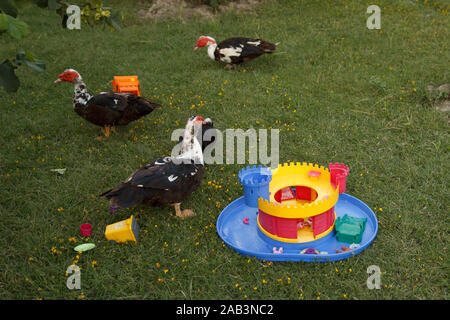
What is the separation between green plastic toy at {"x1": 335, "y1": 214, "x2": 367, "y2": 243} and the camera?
433 cm

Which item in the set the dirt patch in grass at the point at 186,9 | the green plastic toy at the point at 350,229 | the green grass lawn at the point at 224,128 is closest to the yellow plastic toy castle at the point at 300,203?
the green plastic toy at the point at 350,229

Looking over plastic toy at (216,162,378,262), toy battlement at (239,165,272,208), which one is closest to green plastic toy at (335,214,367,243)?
plastic toy at (216,162,378,262)

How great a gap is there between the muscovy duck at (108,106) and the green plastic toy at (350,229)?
136 inches

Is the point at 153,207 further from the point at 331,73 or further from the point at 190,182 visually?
the point at 331,73

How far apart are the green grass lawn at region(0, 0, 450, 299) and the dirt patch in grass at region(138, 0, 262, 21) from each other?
1.31 feet

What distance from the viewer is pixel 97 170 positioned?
586 centimetres

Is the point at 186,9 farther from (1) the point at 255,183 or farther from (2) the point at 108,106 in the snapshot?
(1) the point at 255,183

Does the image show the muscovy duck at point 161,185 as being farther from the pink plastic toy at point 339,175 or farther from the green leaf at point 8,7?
the green leaf at point 8,7

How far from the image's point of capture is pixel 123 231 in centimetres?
439

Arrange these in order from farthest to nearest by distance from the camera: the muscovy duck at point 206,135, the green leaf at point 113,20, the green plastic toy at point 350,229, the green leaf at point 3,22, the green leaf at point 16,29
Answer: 1. the muscovy duck at point 206,135
2. the green plastic toy at point 350,229
3. the green leaf at point 113,20
4. the green leaf at point 16,29
5. the green leaf at point 3,22

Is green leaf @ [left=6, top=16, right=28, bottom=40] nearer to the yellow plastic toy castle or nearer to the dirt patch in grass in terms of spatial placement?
the yellow plastic toy castle

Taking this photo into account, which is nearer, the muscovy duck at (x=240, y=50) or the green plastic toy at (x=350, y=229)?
the green plastic toy at (x=350, y=229)

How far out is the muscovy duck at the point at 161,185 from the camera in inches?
174

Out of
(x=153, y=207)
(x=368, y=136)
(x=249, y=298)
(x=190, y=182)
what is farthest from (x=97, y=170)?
(x=368, y=136)
